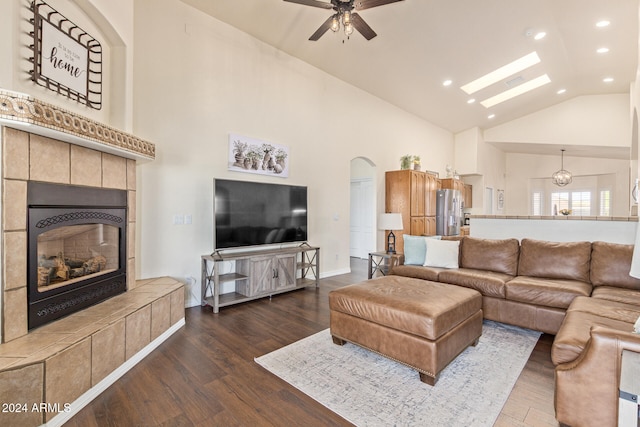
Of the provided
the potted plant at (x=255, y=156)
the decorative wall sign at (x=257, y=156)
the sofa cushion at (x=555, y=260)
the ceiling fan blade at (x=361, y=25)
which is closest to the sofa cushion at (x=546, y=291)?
the sofa cushion at (x=555, y=260)

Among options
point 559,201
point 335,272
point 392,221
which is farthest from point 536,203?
point 335,272

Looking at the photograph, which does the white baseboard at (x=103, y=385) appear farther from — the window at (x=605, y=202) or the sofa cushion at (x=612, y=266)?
the window at (x=605, y=202)

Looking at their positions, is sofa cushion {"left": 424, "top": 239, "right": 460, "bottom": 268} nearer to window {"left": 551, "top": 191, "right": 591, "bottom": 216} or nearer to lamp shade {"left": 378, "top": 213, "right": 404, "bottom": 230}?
lamp shade {"left": 378, "top": 213, "right": 404, "bottom": 230}

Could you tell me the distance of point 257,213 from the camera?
4.12 metres

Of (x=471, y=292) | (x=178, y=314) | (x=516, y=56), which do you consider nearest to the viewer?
(x=471, y=292)

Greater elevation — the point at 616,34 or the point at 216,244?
the point at 616,34

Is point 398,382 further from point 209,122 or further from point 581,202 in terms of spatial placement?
point 581,202

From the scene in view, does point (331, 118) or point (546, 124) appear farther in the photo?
point (546, 124)

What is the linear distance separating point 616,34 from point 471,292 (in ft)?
17.4

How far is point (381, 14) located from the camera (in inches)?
155

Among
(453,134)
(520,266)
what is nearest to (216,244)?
(520,266)

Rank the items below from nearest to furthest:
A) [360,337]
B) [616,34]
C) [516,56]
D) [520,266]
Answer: [360,337] → [520,266] → [616,34] → [516,56]

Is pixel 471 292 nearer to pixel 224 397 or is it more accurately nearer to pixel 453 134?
pixel 224 397

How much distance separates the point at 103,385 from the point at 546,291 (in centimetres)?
375
